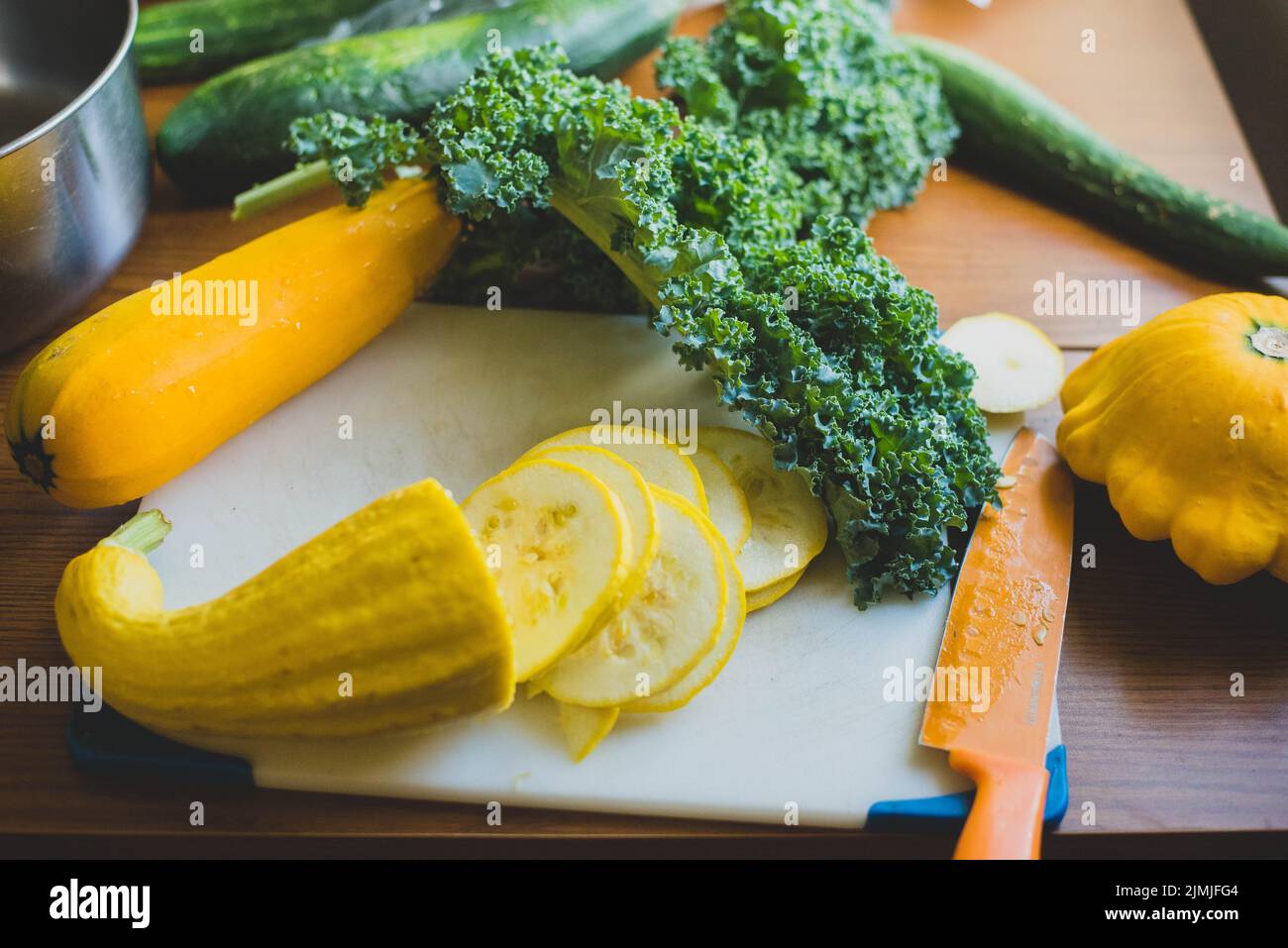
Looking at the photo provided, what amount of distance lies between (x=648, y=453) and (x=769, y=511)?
0.19m

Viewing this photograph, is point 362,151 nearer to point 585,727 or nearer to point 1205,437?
point 585,727

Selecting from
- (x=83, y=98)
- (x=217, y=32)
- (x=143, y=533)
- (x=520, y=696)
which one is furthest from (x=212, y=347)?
(x=217, y=32)

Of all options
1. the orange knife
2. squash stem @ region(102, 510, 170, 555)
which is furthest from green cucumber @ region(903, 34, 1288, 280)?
squash stem @ region(102, 510, 170, 555)

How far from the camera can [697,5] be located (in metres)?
2.59

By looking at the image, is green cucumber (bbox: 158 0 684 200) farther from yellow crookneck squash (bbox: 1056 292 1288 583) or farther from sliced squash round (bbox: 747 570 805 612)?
yellow crookneck squash (bbox: 1056 292 1288 583)

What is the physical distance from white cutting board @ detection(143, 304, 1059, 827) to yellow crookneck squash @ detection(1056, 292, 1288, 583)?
8.1 inches

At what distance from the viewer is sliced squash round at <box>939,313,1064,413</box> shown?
1.76 meters

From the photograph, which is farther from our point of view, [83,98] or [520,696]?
[83,98]

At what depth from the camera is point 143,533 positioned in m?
1.44

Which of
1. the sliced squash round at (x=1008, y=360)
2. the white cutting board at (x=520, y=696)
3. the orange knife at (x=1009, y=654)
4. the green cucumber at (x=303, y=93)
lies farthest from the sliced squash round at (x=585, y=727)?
the green cucumber at (x=303, y=93)

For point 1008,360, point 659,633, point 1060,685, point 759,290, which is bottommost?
point 1060,685

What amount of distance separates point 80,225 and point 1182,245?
1.91 m
